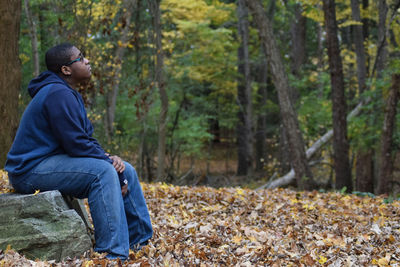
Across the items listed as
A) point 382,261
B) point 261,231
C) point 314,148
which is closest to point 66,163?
point 261,231

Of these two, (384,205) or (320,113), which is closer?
(384,205)

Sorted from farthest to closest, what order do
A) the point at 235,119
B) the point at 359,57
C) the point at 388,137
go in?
the point at 235,119, the point at 359,57, the point at 388,137

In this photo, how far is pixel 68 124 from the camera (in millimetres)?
3426

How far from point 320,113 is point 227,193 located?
10.2 metres

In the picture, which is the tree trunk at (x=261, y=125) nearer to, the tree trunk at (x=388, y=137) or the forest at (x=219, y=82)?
the forest at (x=219, y=82)

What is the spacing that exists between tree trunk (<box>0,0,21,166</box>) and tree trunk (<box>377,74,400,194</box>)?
8.66 m

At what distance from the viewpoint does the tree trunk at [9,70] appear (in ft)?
22.4

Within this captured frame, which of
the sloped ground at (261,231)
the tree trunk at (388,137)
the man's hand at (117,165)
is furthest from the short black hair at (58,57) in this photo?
the tree trunk at (388,137)

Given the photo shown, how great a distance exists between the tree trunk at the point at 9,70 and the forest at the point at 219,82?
0.02m

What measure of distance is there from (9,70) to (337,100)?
7377mm

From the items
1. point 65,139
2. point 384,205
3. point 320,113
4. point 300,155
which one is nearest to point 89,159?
point 65,139

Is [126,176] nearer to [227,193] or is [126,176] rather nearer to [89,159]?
[89,159]

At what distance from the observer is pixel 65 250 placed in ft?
11.4

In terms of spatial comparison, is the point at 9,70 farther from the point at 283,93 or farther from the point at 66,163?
the point at 283,93
